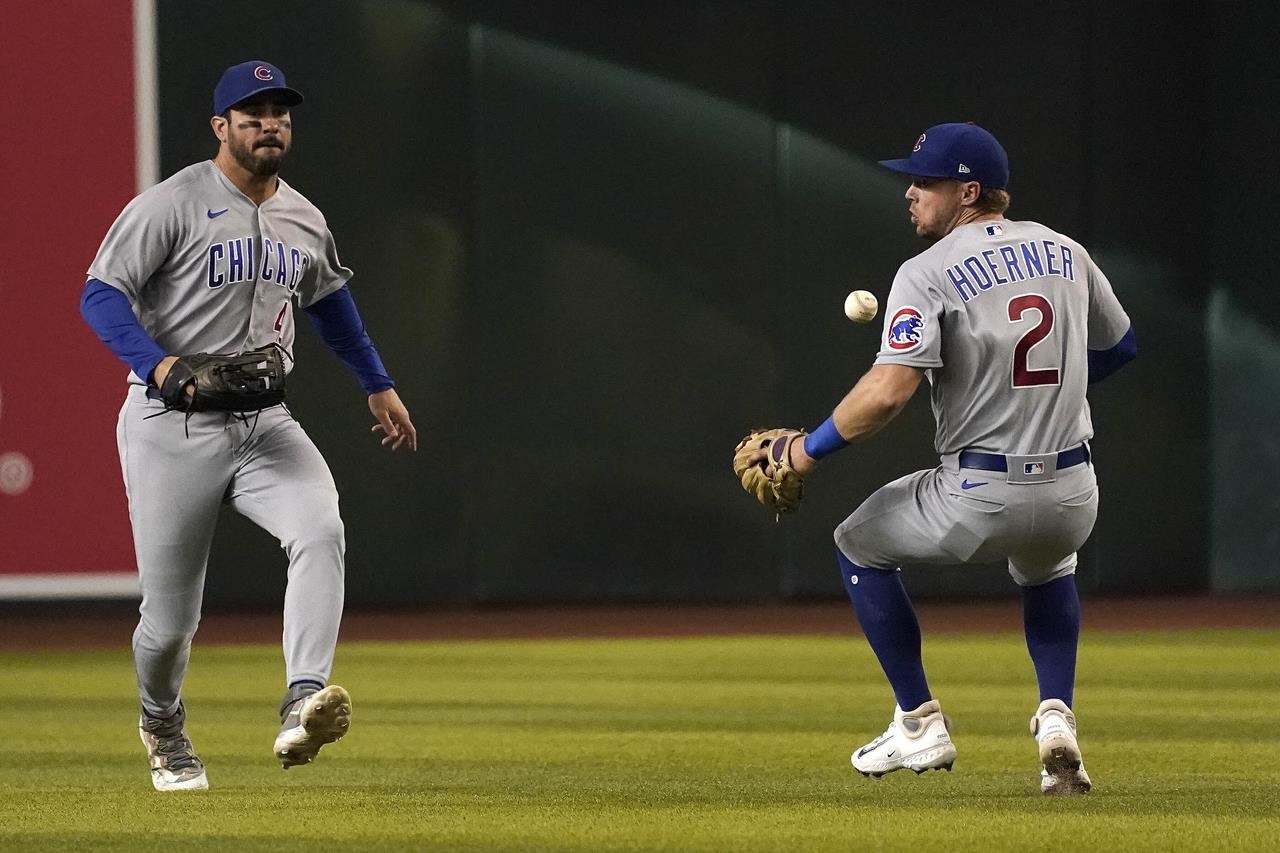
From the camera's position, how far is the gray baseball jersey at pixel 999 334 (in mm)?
5332

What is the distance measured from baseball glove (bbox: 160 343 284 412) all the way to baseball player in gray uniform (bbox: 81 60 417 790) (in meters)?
0.05

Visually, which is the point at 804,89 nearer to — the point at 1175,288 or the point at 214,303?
the point at 1175,288

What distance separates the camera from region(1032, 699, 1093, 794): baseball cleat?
5.43 m

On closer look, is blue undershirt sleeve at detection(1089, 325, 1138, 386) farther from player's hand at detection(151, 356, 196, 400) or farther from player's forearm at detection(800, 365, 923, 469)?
player's hand at detection(151, 356, 196, 400)

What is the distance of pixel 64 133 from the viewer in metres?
13.1

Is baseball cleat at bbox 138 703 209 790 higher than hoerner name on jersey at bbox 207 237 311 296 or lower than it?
lower

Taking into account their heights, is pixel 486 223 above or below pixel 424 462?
above

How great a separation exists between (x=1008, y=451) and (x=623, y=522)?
8480mm

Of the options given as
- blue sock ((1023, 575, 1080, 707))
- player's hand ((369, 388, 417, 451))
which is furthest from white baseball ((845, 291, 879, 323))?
player's hand ((369, 388, 417, 451))

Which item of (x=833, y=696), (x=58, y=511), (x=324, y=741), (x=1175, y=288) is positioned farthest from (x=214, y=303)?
(x=1175, y=288)

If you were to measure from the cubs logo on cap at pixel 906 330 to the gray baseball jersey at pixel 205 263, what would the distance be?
68.6 inches

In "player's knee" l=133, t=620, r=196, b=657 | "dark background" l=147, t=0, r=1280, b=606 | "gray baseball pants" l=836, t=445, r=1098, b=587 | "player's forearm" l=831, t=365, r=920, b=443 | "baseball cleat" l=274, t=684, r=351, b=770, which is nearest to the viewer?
"baseball cleat" l=274, t=684, r=351, b=770

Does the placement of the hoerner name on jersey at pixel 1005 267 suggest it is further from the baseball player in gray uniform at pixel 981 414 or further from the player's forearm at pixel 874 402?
the player's forearm at pixel 874 402

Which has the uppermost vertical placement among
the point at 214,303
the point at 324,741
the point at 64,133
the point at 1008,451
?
the point at 64,133
